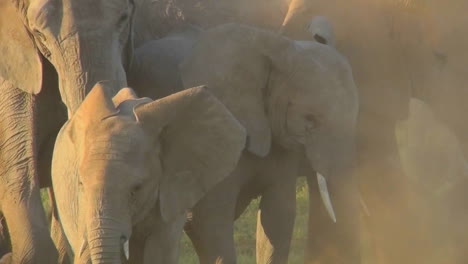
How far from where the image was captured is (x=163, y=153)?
1006 centimetres

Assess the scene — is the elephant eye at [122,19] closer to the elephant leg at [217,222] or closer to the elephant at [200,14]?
the elephant at [200,14]

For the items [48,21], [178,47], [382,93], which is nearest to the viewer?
[48,21]

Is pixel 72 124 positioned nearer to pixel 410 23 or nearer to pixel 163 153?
pixel 163 153

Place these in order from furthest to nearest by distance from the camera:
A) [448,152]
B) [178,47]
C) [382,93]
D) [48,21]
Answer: [448,152]
[382,93]
[178,47]
[48,21]

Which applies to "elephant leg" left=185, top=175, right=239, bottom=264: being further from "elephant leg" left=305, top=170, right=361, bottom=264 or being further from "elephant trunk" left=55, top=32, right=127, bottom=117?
"elephant trunk" left=55, top=32, right=127, bottom=117

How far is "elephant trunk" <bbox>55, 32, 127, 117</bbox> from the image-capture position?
10727 mm

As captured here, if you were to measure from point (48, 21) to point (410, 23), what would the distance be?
9.11ft

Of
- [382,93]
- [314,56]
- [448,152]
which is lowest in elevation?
[448,152]

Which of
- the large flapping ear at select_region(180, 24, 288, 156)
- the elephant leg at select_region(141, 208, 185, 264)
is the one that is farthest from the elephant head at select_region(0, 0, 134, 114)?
the elephant leg at select_region(141, 208, 185, 264)

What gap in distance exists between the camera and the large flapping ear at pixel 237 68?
11.4 m

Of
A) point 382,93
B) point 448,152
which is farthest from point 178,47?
point 448,152

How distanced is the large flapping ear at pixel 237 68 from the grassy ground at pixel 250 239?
7.02 ft

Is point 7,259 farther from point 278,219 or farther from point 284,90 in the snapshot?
point 284,90

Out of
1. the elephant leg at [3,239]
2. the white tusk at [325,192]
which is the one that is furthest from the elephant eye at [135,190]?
the elephant leg at [3,239]
